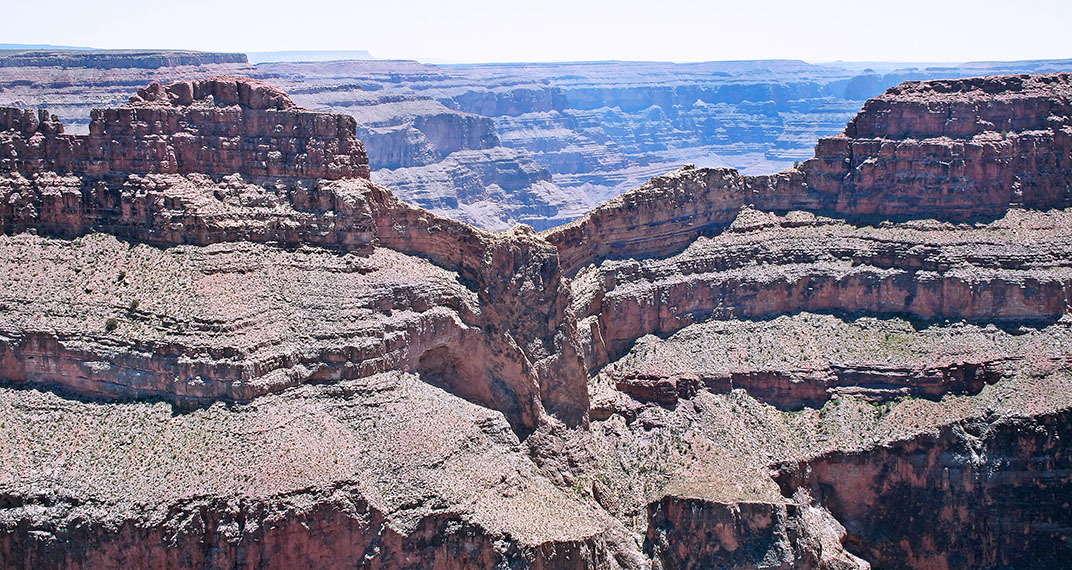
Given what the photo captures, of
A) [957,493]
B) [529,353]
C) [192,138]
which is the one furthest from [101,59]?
[957,493]

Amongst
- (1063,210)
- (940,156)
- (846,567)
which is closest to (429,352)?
(846,567)

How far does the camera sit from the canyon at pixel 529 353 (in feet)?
158

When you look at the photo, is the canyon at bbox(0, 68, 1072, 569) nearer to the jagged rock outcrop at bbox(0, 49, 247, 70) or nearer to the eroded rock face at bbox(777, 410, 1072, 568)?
the eroded rock face at bbox(777, 410, 1072, 568)

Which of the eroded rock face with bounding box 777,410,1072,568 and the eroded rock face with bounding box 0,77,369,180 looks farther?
the eroded rock face with bounding box 777,410,1072,568

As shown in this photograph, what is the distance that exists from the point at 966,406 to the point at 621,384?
53.4 feet

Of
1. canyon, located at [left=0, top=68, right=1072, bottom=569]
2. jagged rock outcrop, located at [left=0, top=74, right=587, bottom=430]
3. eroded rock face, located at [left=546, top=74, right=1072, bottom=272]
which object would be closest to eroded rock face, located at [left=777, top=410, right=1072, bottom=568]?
canyon, located at [left=0, top=68, right=1072, bottom=569]

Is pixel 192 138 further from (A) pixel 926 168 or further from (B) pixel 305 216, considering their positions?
(A) pixel 926 168

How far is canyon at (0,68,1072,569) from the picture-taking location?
48031mm

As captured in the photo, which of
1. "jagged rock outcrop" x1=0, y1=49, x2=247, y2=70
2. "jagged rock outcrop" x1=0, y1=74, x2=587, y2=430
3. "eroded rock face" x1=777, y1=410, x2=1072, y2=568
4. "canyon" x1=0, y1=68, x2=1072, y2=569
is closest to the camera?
"canyon" x1=0, y1=68, x2=1072, y2=569

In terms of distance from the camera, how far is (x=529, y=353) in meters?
58.7

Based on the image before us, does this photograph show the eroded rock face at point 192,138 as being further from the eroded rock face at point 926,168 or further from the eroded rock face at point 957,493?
the eroded rock face at point 957,493

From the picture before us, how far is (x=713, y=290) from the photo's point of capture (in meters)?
68.6

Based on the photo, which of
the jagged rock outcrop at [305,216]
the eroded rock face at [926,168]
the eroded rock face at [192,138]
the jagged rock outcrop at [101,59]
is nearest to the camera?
the jagged rock outcrop at [305,216]

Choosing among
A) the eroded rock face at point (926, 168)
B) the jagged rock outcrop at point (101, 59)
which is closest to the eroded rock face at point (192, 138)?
the eroded rock face at point (926, 168)
